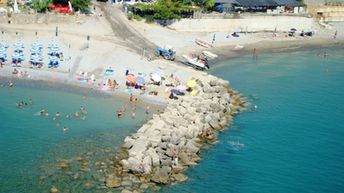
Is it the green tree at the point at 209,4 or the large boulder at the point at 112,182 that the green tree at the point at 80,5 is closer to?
the green tree at the point at 209,4

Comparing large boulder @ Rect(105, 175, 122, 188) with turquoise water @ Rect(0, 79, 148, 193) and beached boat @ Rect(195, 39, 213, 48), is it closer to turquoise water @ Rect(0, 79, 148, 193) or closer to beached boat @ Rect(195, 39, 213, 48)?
turquoise water @ Rect(0, 79, 148, 193)

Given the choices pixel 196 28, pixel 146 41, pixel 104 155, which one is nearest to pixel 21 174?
pixel 104 155

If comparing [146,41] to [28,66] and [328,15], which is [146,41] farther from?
[328,15]

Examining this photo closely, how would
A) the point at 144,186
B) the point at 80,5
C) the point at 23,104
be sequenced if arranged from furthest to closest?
the point at 80,5
the point at 23,104
the point at 144,186

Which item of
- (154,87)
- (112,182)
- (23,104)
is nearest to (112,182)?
(112,182)

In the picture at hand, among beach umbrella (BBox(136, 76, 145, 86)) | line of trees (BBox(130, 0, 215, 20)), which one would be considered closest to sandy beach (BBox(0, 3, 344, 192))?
beach umbrella (BBox(136, 76, 145, 86))

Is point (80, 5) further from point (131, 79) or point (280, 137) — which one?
point (280, 137)
